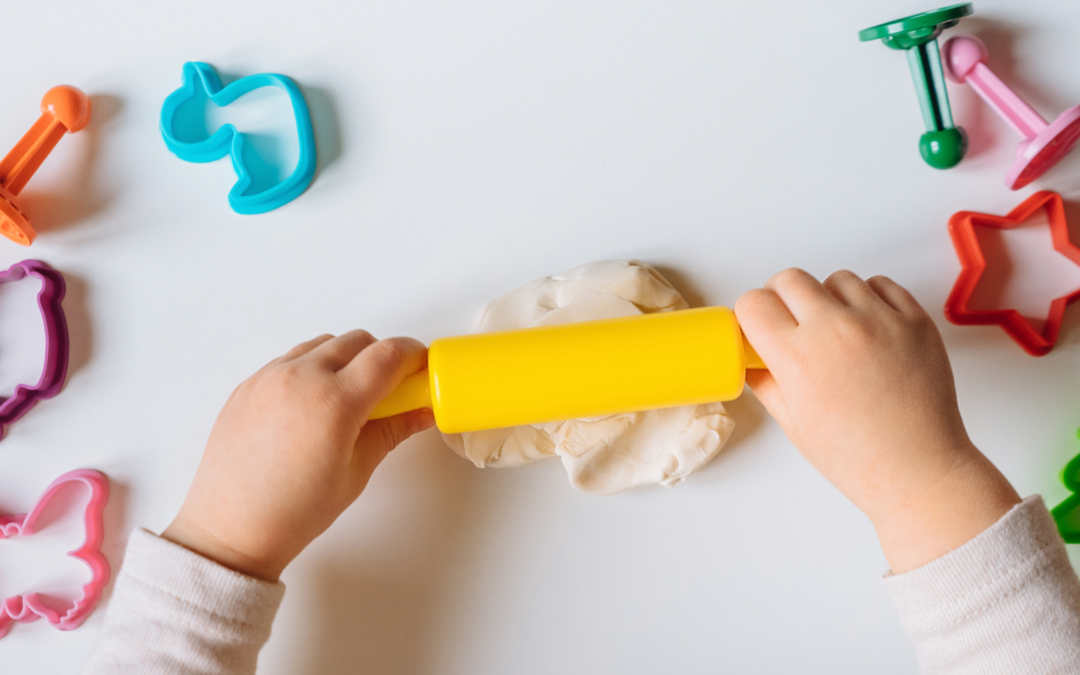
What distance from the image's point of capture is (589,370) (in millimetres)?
495

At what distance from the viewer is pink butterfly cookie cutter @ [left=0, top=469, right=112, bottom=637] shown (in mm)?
605

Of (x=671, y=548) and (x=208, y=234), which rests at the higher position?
(x=208, y=234)

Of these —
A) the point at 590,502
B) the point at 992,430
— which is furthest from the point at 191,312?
the point at 992,430

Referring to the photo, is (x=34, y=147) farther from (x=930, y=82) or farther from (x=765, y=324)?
(x=930, y=82)

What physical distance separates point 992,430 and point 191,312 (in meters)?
0.66

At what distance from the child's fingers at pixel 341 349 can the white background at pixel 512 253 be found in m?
0.06

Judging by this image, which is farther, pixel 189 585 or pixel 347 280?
pixel 347 280

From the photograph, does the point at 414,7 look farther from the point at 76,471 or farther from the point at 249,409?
the point at 76,471

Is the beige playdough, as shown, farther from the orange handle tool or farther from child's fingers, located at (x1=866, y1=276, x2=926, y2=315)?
the orange handle tool

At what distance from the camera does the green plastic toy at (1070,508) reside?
1.96ft

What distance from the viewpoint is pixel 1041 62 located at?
64cm

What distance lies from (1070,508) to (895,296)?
9.5 inches

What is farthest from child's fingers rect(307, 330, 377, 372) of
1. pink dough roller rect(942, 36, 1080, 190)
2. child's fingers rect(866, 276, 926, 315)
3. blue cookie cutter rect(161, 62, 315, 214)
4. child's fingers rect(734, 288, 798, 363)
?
pink dough roller rect(942, 36, 1080, 190)

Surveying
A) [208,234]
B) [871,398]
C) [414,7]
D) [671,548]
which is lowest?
[671,548]
